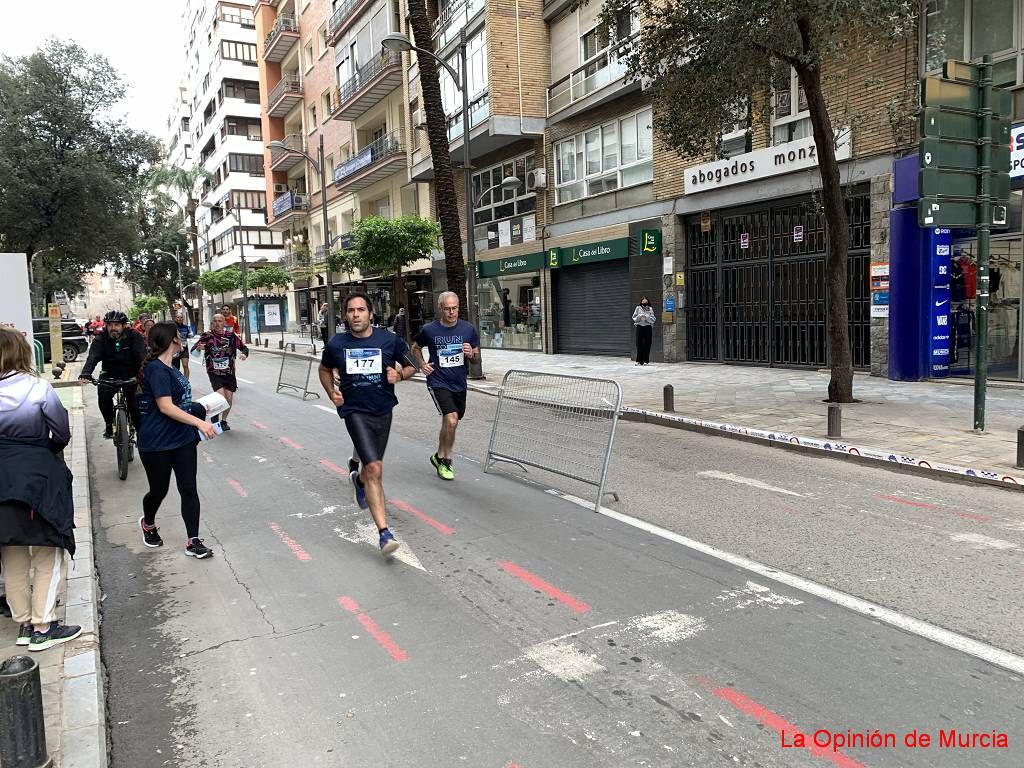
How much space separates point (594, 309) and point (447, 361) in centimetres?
1563

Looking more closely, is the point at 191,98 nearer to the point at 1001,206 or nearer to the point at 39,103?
the point at 39,103

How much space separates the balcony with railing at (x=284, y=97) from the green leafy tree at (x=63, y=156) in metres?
20.3

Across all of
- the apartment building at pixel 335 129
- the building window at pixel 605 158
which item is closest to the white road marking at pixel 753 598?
the building window at pixel 605 158

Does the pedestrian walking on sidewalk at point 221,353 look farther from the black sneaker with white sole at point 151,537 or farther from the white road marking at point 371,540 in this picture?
the white road marking at point 371,540

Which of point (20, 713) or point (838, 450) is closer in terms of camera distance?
point (20, 713)

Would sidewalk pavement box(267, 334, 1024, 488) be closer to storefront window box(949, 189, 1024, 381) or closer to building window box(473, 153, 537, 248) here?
storefront window box(949, 189, 1024, 381)

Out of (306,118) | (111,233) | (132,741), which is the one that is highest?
(306,118)

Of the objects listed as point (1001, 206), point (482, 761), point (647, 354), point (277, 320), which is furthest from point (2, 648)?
point (277, 320)

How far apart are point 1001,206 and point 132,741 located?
34.7 feet

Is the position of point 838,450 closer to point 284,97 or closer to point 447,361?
point 447,361

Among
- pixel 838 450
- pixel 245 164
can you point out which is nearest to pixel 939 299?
pixel 838 450

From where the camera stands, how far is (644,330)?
1900 centimetres

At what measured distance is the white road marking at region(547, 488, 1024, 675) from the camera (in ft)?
11.6

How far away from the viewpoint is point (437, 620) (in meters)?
4.12
